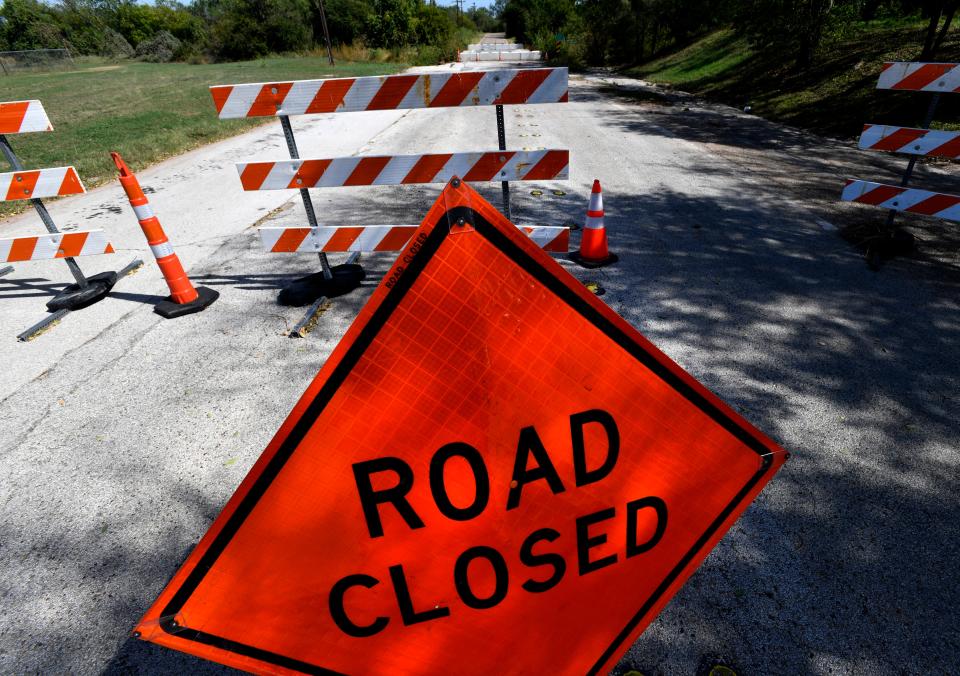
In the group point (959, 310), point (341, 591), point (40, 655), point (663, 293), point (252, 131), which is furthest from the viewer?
point (252, 131)

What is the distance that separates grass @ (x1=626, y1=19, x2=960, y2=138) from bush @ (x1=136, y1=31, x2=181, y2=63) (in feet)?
178

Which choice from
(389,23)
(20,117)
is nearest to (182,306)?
(20,117)

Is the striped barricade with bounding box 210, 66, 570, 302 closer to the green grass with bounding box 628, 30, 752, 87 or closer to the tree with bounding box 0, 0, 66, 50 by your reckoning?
the green grass with bounding box 628, 30, 752, 87

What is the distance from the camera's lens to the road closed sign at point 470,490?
1.07 m

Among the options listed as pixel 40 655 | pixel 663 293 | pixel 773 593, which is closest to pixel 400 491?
pixel 773 593

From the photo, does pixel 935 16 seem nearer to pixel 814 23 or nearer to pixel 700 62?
pixel 814 23

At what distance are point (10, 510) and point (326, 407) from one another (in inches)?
113

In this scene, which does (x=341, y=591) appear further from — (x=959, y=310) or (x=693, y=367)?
(x=959, y=310)

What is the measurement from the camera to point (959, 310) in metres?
3.99

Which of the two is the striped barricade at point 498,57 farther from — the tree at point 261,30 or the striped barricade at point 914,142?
the striped barricade at point 914,142

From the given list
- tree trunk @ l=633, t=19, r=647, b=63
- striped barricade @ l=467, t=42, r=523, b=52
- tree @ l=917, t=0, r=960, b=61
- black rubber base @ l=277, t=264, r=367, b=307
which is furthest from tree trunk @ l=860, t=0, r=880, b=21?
striped barricade @ l=467, t=42, r=523, b=52

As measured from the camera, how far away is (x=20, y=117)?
3.98 metres

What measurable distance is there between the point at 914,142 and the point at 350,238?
207 inches

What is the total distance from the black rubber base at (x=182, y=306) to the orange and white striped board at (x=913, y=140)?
21.1 feet
